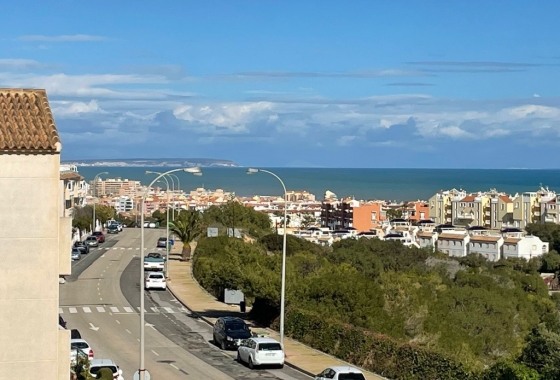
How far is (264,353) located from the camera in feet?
110

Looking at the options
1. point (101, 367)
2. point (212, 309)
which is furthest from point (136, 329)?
point (101, 367)

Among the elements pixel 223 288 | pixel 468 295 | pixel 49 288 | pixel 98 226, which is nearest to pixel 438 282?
pixel 468 295

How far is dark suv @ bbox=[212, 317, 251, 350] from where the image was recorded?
3819cm

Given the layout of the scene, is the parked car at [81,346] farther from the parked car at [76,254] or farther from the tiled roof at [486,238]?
the tiled roof at [486,238]

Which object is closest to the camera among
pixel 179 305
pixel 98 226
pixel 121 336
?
pixel 121 336

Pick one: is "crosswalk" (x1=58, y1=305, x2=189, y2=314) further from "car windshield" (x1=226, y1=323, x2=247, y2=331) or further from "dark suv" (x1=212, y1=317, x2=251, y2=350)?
"car windshield" (x1=226, y1=323, x2=247, y2=331)

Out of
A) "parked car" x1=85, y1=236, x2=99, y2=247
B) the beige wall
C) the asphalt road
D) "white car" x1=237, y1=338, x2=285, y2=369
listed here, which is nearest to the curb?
the asphalt road

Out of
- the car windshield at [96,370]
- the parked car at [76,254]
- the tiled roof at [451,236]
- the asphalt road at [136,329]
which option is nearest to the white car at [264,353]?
the asphalt road at [136,329]

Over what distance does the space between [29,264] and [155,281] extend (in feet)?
137

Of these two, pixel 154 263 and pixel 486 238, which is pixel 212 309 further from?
pixel 486 238

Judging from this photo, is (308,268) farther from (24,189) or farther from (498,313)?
(24,189)

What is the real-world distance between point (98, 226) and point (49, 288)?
103 meters

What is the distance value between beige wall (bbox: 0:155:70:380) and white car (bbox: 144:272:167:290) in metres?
41.5

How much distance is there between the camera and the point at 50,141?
17375mm
